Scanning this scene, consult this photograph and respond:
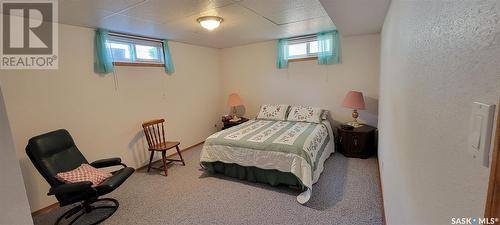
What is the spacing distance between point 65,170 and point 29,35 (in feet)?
4.97

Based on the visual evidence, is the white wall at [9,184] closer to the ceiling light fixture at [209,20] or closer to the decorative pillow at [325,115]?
the ceiling light fixture at [209,20]

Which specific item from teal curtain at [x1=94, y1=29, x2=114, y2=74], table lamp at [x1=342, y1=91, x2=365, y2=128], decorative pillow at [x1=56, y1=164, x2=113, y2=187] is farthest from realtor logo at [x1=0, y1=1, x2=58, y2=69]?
table lamp at [x1=342, y1=91, x2=365, y2=128]

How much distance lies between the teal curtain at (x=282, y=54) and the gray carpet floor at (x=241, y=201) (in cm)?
215

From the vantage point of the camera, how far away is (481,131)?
42cm

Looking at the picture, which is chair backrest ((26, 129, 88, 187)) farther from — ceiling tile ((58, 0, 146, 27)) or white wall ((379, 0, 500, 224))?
white wall ((379, 0, 500, 224))

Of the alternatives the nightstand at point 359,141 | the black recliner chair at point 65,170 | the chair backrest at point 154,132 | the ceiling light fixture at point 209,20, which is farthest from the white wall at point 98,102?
the nightstand at point 359,141

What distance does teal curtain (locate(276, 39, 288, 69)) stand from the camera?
431 cm

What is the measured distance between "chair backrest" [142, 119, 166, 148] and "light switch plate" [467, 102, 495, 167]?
3557mm

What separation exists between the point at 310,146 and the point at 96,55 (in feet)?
10.1

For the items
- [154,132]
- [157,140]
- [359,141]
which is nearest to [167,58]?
[154,132]

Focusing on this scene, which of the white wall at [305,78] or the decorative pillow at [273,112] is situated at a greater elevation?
the white wall at [305,78]

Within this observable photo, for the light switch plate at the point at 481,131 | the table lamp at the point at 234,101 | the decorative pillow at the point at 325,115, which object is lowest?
the decorative pillow at the point at 325,115

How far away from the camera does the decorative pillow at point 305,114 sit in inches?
155

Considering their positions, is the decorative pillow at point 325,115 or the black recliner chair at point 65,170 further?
the decorative pillow at point 325,115
